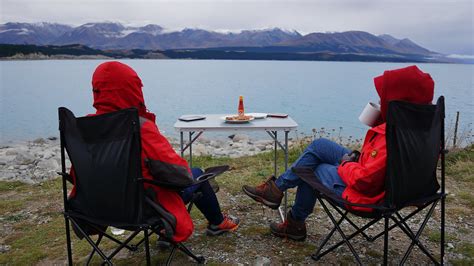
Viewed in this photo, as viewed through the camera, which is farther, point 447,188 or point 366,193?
point 447,188

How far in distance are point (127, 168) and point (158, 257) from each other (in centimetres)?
117

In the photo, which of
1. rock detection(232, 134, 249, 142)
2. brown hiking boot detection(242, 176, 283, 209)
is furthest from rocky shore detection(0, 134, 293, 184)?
brown hiking boot detection(242, 176, 283, 209)

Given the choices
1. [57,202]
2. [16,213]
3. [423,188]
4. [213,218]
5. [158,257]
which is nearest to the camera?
[423,188]

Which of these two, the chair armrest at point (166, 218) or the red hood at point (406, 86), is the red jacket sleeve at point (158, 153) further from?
the red hood at point (406, 86)

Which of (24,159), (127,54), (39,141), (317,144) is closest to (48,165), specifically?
(24,159)

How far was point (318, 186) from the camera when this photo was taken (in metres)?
2.81

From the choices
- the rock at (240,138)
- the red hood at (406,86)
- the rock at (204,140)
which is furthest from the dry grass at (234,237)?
the rock at (240,138)

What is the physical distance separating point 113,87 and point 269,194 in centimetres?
161

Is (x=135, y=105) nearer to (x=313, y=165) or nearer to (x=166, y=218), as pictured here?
(x=166, y=218)

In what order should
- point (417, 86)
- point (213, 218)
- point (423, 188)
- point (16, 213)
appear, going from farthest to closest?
point (16, 213) < point (213, 218) < point (423, 188) < point (417, 86)

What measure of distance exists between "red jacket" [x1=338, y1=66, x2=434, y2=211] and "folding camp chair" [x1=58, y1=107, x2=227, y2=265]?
1.19m

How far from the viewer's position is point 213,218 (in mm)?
3537

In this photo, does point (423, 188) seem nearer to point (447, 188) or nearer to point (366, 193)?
point (366, 193)

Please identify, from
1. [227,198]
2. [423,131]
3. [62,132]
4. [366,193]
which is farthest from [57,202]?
[423,131]
